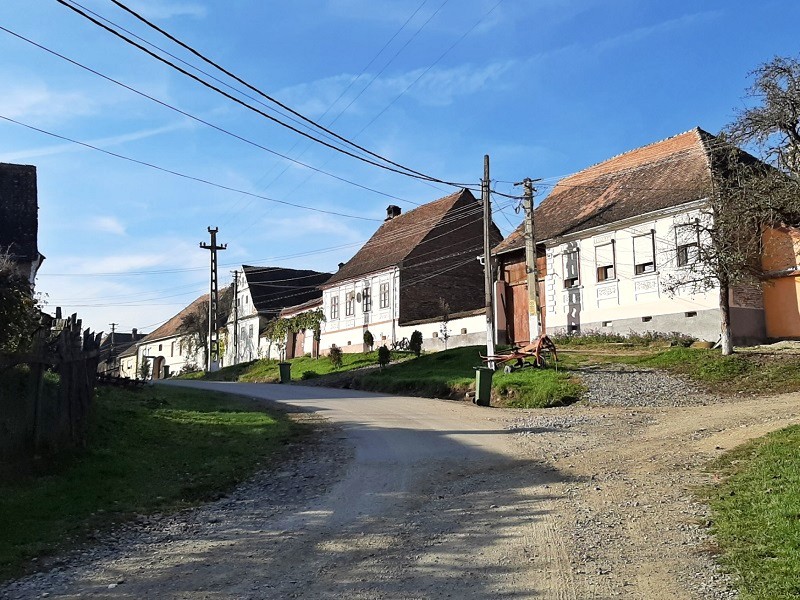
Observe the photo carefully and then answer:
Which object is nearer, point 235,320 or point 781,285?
point 781,285

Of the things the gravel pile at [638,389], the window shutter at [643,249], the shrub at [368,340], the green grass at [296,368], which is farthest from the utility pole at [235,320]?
the gravel pile at [638,389]

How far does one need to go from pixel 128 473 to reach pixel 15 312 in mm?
3321

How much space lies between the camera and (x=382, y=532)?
291 inches

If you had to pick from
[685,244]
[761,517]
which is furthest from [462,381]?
[761,517]

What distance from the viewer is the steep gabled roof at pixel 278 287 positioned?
2409 inches

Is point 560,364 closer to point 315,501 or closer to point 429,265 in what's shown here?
point 315,501

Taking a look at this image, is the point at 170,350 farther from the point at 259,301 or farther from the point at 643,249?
the point at 643,249

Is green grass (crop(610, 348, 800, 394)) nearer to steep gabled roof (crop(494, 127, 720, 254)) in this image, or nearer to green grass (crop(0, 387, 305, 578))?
steep gabled roof (crop(494, 127, 720, 254))

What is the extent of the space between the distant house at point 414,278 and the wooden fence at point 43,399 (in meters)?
29.0

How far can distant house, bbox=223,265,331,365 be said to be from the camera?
196ft

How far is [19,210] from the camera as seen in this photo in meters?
28.9

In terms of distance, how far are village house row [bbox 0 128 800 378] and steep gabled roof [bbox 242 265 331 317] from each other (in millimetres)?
4929

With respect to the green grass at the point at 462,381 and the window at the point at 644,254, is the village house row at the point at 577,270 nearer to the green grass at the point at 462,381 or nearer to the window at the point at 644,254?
the window at the point at 644,254

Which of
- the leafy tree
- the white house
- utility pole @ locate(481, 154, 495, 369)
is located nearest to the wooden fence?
the leafy tree
